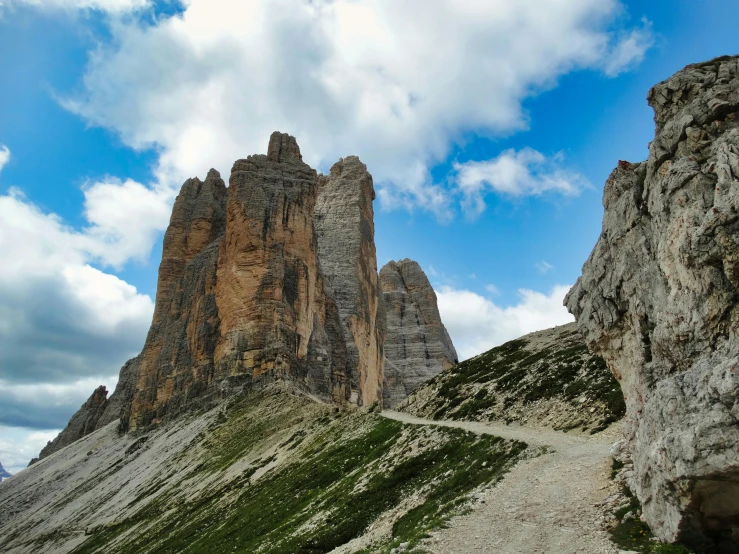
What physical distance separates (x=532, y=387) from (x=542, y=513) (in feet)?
70.3

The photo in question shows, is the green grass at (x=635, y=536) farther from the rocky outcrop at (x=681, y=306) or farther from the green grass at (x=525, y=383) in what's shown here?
the green grass at (x=525, y=383)

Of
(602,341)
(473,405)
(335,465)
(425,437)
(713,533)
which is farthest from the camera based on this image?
(473,405)

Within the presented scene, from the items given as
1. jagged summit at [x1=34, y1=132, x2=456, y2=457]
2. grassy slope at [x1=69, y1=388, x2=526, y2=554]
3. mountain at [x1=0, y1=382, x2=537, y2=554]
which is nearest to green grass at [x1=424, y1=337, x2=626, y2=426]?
mountain at [x1=0, y1=382, x2=537, y2=554]

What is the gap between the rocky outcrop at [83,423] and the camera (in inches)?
5832

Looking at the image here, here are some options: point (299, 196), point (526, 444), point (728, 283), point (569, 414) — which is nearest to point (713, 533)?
point (728, 283)

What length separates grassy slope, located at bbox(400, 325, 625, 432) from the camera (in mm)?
29156

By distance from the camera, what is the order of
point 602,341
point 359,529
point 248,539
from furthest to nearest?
point 248,539
point 359,529
point 602,341

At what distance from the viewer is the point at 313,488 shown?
32.4 m

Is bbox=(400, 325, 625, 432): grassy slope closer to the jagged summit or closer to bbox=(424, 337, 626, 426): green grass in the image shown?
bbox=(424, 337, 626, 426): green grass

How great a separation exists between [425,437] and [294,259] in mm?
66655

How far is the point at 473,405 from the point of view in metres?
38.7

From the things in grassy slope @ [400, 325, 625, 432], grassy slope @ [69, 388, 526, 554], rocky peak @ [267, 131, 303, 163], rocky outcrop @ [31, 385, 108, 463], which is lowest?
grassy slope @ [69, 388, 526, 554]

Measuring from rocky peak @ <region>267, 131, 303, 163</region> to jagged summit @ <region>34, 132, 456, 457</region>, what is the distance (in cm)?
27

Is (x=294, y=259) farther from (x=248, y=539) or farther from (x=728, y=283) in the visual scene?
(x=728, y=283)
